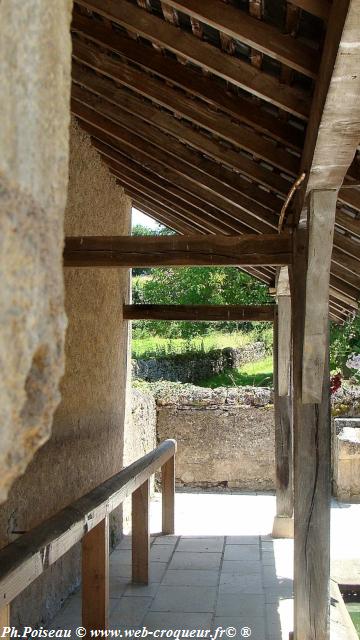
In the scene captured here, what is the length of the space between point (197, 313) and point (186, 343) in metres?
13.0

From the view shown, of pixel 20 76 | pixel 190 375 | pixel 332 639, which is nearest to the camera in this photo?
pixel 20 76

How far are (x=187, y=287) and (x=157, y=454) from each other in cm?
1830

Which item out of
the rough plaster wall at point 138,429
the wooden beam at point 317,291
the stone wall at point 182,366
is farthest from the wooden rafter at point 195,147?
the stone wall at point 182,366

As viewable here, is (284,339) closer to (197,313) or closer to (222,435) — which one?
(197,313)

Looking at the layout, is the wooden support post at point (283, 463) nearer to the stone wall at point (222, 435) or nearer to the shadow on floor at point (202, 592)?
the shadow on floor at point (202, 592)

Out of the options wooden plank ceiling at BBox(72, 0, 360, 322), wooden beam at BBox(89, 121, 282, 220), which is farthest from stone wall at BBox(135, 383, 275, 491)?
wooden beam at BBox(89, 121, 282, 220)

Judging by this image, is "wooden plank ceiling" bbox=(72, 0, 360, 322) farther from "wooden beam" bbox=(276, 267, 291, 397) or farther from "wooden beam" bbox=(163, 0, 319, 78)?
"wooden beam" bbox=(276, 267, 291, 397)

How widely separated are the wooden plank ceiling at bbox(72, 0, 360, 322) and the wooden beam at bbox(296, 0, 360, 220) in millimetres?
162

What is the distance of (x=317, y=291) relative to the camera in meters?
3.62

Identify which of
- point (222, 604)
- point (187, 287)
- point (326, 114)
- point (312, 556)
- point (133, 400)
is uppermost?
point (187, 287)

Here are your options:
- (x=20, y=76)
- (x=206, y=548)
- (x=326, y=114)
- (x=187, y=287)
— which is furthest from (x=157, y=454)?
(x=187, y=287)

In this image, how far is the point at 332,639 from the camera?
420 cm

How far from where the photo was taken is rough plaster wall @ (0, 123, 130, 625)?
15.1 feet

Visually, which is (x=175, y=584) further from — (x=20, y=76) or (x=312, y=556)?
(x=20, y=76)
